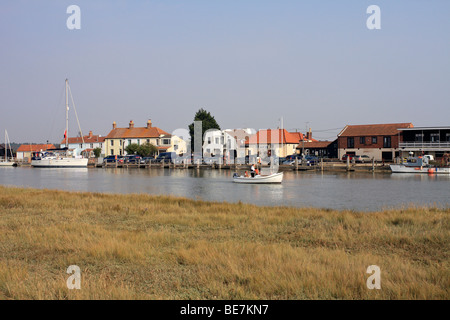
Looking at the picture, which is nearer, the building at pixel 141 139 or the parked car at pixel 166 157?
the parked car at pixel 166 157

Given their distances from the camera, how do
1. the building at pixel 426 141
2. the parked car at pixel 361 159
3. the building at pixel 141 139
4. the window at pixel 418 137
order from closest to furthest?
the building at pixel 426 141 → the window at pixel 418 137 → the parked car at pixel 361 159 → the building at pixel 141 139

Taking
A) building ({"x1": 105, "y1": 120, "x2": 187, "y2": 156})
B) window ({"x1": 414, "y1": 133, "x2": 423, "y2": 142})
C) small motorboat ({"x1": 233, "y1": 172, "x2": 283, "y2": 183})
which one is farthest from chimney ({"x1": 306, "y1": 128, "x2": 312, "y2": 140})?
small motorboat ({"x1": 233, "y1": 172, "x2": 283, "y2": 183})

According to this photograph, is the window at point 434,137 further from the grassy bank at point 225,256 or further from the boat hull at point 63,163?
the boat hull at point 63,163

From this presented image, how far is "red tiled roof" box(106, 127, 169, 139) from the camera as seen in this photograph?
11706 cm

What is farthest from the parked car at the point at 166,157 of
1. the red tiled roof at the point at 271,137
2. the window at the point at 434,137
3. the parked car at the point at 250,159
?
the window at the point at 434,137

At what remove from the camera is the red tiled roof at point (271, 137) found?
354 ft

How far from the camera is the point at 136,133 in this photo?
391 feet

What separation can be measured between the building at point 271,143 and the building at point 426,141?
1233 inches

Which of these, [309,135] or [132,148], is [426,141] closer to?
[309,135]

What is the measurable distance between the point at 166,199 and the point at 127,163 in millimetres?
76750

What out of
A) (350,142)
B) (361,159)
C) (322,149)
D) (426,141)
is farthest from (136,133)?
(426,141)
